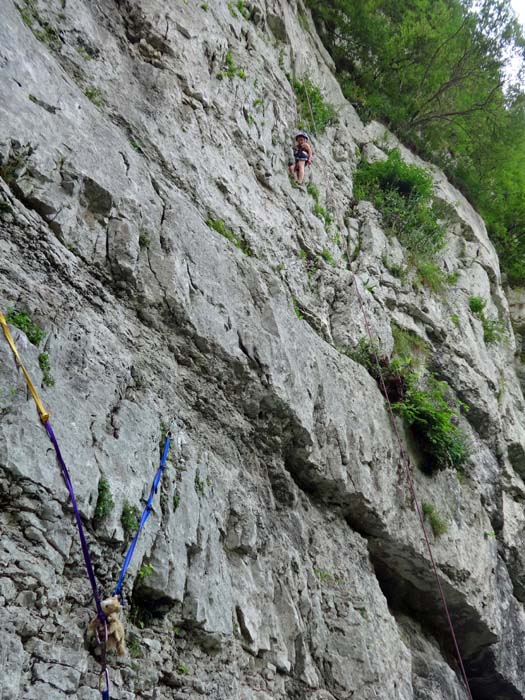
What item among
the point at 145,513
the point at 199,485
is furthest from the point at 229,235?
the point at 145,513

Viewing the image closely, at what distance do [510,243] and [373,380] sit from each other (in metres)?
11.3

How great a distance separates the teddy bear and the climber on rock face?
7.56m

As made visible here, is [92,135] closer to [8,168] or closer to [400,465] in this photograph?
[8,168]

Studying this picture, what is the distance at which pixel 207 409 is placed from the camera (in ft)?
18.8

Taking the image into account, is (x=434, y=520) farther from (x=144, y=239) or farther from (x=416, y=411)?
(x=144, y=239)

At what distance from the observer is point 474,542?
27.9 ft

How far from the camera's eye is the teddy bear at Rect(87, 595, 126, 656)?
3.67 metres

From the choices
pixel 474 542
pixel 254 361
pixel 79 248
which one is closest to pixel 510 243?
pixel 474 542

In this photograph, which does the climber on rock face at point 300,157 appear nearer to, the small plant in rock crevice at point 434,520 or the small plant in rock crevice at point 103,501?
the small plant in rock crevice at point 434,520

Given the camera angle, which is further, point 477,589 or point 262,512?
point 477,589

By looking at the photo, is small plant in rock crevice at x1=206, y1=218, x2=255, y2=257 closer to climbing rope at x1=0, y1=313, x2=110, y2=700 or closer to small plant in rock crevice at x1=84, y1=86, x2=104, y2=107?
small plant in rock crevice at x1=84, y1=86, x2=104, y2=107

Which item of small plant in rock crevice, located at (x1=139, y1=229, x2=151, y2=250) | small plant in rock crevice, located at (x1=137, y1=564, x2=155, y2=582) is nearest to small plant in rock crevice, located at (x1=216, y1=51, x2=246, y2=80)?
small plant in rock crevice, located at (x1=139, y1=229, x2=151, y2=250)

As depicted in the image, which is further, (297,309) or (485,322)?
(485,322)

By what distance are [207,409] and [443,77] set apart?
515 inches
